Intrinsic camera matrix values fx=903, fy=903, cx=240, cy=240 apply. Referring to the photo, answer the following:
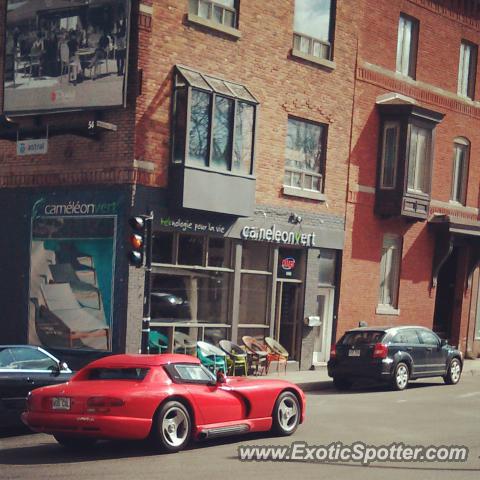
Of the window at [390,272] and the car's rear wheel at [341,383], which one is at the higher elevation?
the window at [390,272]

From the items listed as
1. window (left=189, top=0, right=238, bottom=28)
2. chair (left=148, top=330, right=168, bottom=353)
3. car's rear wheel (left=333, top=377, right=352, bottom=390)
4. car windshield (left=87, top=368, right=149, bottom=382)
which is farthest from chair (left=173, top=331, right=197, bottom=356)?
car windshield (left=87, top=368, right=149, bottom=382)

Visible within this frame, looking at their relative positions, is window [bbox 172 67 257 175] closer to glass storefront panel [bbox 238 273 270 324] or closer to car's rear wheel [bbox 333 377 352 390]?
glass storefront panel [bbox 238 273 270 324]

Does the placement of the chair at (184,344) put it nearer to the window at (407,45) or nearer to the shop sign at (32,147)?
the shop sign at (32,147)

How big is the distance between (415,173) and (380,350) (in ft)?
26.6

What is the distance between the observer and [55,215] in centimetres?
2097

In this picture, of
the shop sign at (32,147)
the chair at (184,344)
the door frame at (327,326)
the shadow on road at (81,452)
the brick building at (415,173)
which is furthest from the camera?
the brick building at (415,173)

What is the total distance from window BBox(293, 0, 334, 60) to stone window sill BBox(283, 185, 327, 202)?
360cm

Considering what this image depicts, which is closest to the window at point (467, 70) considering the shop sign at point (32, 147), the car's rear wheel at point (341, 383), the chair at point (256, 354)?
the chair at point (256, 354)

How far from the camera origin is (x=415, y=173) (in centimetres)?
2639

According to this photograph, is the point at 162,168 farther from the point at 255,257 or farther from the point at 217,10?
the point at 217,10

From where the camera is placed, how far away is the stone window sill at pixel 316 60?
2333cm

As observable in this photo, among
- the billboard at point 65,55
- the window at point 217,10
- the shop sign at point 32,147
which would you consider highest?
the window at point 217,10

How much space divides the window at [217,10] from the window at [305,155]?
125 inches

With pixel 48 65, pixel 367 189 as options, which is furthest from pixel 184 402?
pixel 367 189
